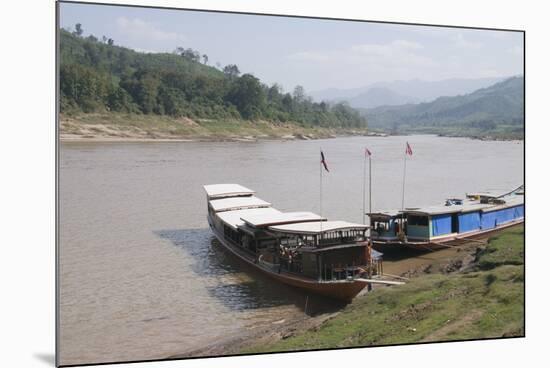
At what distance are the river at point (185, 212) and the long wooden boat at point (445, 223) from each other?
55cm

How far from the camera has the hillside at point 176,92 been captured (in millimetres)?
7227

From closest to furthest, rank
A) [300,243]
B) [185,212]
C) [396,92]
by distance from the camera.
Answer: [396,92]
[300,243]
[185,212]

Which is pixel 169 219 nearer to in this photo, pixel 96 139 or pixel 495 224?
pixel 96 139

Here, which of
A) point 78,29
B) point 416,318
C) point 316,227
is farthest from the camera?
point 316,227

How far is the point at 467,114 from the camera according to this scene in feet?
34.0

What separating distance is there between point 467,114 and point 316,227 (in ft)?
12.5

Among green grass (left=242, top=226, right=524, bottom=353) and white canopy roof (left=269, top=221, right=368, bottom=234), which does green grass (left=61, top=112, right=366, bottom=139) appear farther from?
green grass (left=242, top=226, right=524, bottom=353)

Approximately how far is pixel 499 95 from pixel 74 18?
5.43m

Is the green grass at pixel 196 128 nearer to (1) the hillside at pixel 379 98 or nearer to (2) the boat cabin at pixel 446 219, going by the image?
(1) the hillside at pixel 379 98

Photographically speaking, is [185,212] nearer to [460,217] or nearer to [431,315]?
[460,217]

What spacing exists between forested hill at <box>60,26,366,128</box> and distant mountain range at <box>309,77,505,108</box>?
0.25 m

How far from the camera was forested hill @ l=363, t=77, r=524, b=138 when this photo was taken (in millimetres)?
7680

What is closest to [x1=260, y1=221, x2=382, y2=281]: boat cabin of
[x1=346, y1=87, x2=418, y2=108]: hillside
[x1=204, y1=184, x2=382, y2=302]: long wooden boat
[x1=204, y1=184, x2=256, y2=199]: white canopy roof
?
[x1=204, y1=184, x2=382, y2=302]: long wooden boat

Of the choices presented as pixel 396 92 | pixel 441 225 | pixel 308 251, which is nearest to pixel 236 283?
pixel 308 251
